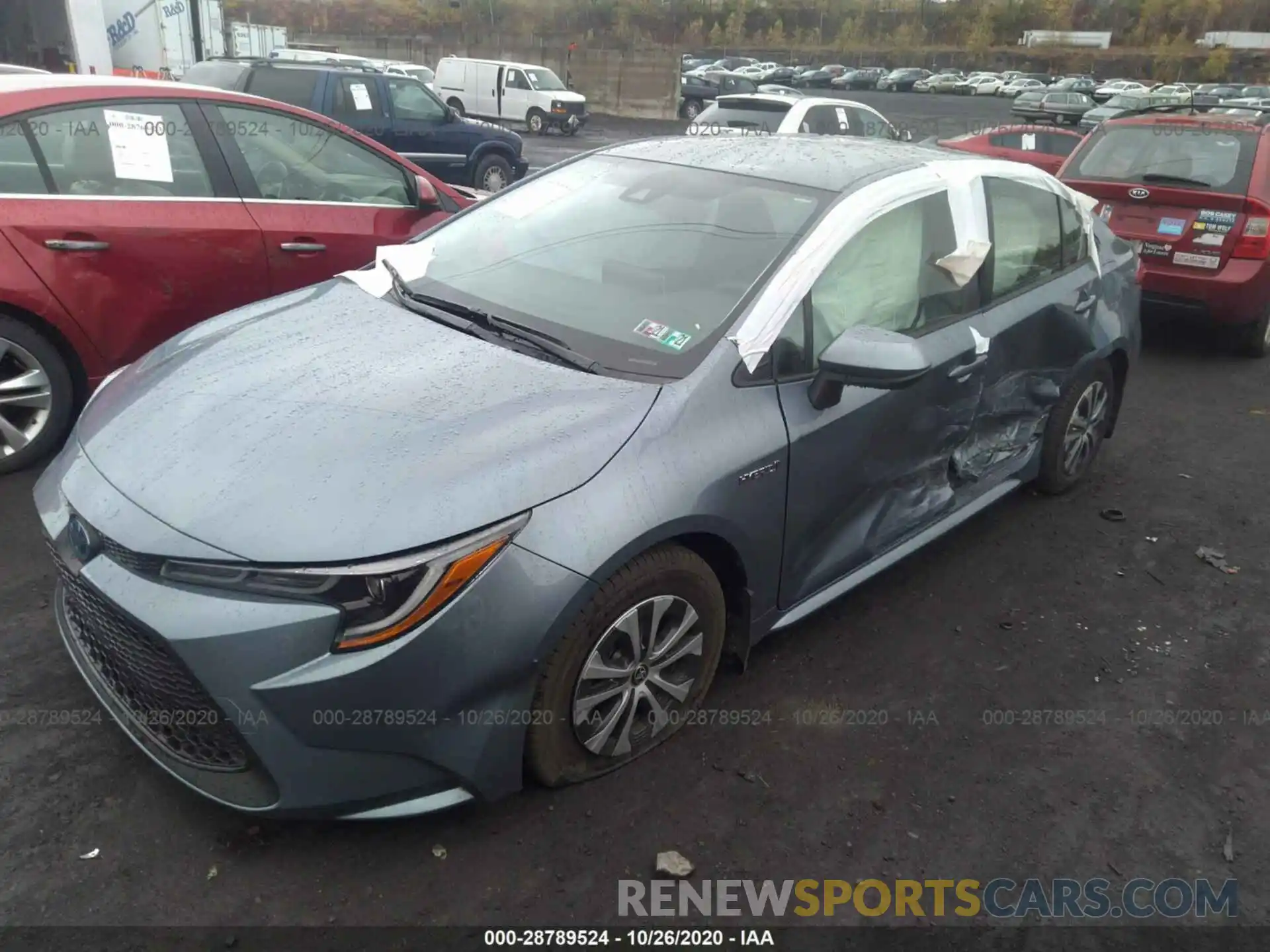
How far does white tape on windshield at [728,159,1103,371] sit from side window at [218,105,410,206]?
8.96 feet

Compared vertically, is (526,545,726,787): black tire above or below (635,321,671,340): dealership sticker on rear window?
below

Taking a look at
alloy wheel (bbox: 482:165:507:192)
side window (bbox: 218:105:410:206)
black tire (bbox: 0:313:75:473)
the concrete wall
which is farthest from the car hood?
the concrete wall

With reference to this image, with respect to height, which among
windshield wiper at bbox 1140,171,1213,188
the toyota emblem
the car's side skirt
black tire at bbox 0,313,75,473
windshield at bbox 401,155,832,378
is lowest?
the car's side skirt

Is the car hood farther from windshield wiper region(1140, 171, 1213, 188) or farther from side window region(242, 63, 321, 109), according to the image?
side window region(242, 63, 321, 109)

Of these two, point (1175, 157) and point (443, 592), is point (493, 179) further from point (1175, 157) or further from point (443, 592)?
point (443, 592)

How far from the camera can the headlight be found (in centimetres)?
208

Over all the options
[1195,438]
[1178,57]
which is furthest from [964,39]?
[1195,438]

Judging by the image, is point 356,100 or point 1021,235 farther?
point 356,100

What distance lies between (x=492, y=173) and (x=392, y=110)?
1.75m

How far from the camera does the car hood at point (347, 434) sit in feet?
7.04

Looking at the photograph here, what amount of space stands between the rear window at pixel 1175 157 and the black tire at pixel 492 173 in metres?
8.34

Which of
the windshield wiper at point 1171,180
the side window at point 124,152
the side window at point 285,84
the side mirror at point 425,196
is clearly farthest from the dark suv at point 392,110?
the windshield wiper at point 1171,180

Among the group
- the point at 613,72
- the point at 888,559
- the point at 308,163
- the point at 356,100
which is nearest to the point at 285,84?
the point at 356,100

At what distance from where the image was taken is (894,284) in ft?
10.6
